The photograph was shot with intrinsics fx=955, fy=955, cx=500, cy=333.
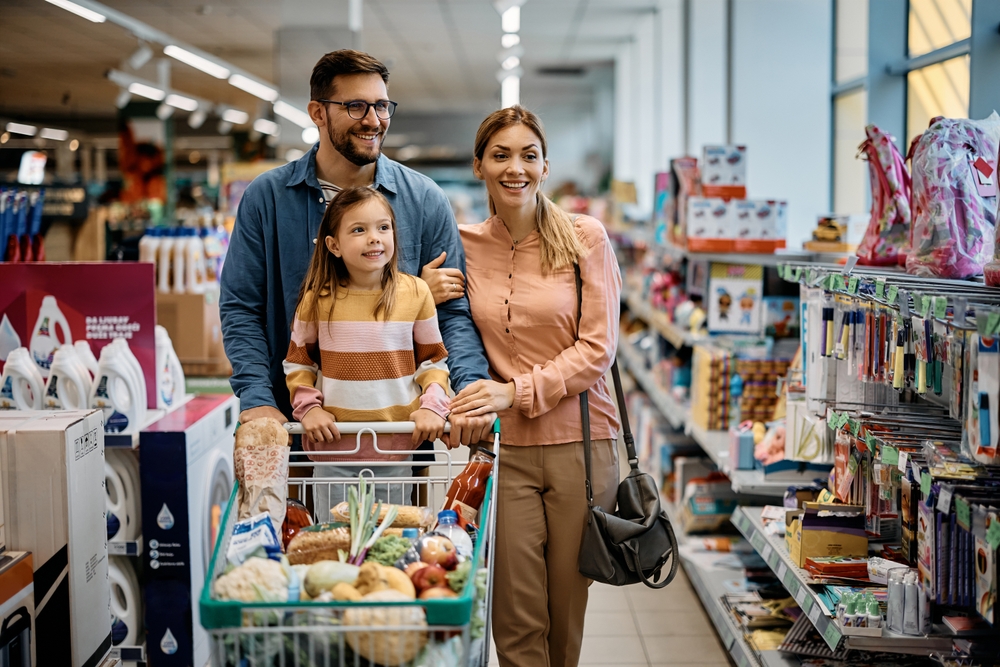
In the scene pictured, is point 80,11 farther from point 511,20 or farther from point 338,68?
point 338,68

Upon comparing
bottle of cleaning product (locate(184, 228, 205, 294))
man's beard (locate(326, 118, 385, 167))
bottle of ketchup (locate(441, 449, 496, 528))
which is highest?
man's beard (locate(326, 118, 385, 167))

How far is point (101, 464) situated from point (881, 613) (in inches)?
84.4

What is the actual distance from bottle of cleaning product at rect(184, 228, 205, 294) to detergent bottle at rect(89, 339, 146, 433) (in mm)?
1597

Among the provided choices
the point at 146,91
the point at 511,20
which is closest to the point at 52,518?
the point at 511,20

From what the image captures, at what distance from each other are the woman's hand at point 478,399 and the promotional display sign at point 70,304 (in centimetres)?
170

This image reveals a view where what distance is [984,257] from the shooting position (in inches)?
105

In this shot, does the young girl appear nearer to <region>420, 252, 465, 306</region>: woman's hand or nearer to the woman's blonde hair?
<region>420, 252, 465, 306</region>: woman's hand

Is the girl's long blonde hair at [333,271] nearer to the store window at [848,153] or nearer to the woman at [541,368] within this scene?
the woman at [541,368]

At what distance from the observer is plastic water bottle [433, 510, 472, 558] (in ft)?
6.23

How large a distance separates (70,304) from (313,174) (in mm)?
1488

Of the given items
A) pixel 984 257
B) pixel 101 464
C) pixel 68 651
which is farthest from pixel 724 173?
pixel 68 651

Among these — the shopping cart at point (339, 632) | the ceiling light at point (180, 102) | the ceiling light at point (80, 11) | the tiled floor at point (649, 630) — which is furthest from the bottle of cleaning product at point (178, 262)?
the ceiling light at point (180, 102)

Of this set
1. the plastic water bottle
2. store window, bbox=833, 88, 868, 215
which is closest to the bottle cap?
the plastic water bottle

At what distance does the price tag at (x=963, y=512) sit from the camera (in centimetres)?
200
